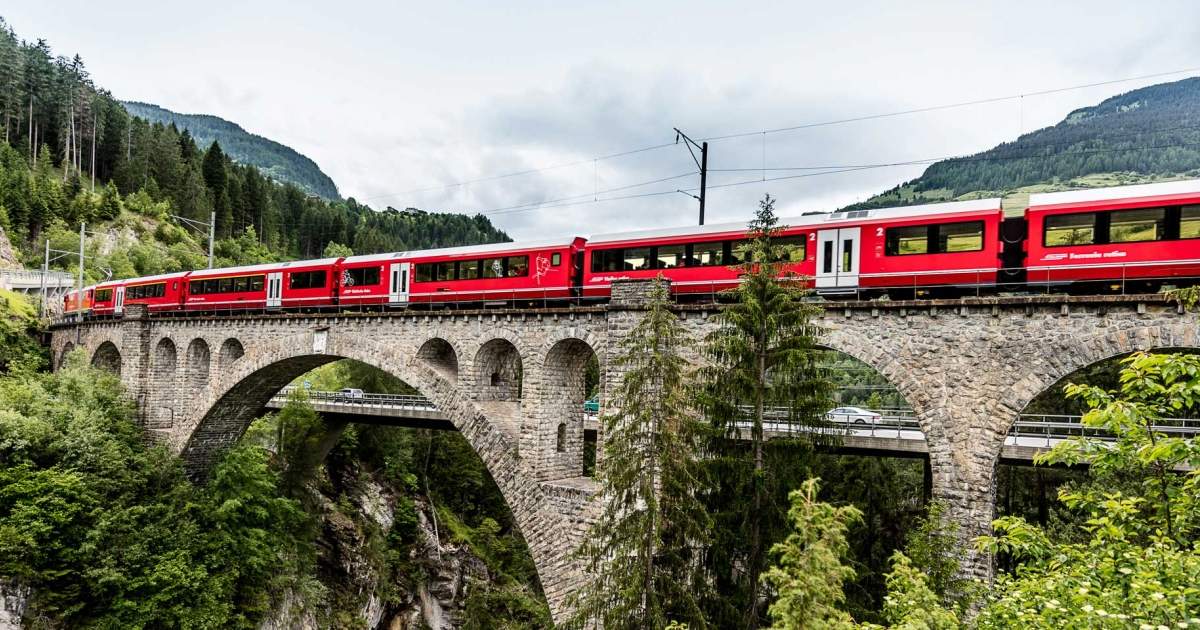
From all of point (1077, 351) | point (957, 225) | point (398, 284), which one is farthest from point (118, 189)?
point (1077, 351)

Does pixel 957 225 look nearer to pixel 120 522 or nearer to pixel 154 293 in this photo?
pixel 120 522

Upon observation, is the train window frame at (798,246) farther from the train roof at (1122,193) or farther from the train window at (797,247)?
the train roof at (1122,193)

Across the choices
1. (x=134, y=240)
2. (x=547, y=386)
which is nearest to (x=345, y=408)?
(x=547, y=386)

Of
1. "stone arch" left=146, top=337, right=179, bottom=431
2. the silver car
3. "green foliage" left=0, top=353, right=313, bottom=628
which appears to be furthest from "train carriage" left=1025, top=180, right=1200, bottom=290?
"stone arch" left=146, top=337, right=179, bottom=431

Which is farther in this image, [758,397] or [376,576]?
[376,576]

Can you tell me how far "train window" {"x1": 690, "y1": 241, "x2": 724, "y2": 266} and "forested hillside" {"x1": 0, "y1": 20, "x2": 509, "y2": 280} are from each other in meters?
61.0

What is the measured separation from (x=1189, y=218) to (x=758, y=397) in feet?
26.3

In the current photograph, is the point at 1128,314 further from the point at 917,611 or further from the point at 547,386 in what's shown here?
the point at 547,386

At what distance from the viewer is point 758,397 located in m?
12.7

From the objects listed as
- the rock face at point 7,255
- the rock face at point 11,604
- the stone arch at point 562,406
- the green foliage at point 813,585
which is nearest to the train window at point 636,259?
the stone arch at point 562,406

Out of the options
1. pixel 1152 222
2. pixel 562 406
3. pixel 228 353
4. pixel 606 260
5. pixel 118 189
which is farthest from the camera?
pixel 118 189

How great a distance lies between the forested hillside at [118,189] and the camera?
209 feet

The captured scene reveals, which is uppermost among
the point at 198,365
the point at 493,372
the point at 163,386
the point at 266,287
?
the point at 266,287

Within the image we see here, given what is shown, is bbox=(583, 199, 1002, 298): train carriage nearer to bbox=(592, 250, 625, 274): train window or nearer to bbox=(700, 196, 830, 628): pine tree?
bbox=(592, 250, 625, 274): train window
